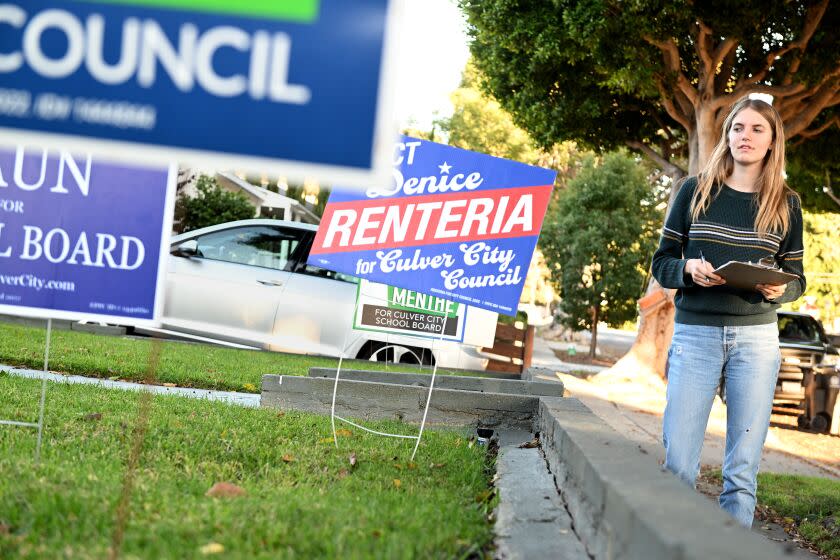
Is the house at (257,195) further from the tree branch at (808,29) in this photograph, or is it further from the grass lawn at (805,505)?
the grass lawn at (805,505)

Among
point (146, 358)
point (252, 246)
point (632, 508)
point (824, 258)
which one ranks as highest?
point (824, 258)

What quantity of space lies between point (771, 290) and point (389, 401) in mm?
3340

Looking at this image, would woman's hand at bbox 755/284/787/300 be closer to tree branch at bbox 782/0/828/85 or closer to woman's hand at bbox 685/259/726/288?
woman's hand at bbox 685/259/726/288

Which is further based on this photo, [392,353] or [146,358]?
[392,353]

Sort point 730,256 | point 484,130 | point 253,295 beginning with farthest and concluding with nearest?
point 484,130, point 253,295, point 730,256

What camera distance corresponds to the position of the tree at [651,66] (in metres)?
13.1

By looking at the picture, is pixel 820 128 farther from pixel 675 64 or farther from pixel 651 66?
pixel 651 66

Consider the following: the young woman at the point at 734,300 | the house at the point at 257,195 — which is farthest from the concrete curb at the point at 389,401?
the house at the point at 257,195

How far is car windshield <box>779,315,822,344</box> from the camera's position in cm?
1490

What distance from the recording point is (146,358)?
9203 millimetres

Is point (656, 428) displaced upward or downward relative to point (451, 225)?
downward

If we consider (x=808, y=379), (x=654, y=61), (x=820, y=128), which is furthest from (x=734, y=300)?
(x=820, y=128)

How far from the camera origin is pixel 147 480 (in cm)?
Answer: 380

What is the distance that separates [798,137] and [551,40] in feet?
20.6
